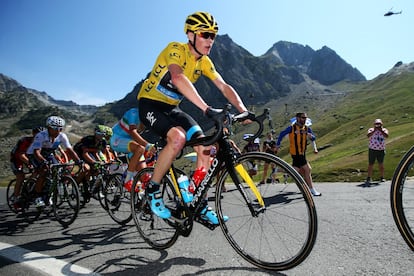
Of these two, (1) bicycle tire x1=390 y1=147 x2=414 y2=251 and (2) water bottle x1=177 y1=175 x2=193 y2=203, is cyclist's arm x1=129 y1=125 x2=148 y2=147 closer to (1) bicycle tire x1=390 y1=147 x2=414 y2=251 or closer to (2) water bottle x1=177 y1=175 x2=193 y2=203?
(2) water bottle x1=177 y1=175 x2=193 y2=203

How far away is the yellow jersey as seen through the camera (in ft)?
14.2

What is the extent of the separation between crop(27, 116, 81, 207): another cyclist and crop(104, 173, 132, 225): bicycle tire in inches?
54.6

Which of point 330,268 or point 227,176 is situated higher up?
point 227,176

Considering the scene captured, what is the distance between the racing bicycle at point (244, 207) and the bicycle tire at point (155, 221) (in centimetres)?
1

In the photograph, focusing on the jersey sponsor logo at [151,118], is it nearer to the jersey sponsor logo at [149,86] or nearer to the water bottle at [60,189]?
the jersey sponsor logo at [149,86]

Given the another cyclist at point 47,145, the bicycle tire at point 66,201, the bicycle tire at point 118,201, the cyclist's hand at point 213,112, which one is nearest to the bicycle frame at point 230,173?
the cyclist's hand at point 213,112

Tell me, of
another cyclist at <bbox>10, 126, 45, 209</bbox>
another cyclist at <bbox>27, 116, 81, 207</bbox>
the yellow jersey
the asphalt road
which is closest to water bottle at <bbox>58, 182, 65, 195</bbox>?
another cyclist at <bbox>27, 116, 81, 207</bbox>

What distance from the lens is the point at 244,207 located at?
13.3 ft

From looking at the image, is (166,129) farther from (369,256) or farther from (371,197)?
(371,197)

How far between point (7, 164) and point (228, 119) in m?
231

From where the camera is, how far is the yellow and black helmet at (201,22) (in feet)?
13.8

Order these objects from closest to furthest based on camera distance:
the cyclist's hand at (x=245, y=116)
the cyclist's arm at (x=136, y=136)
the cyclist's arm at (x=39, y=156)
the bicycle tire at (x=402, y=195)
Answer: the bicycle tire at (x=402, y=195), the cyclist's hand at (x=245, y=116), the cyclist's arm at (x=136, y=136), the cyclist's arm at (x=39, y=156)

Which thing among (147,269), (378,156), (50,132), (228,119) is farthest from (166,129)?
(378,156)

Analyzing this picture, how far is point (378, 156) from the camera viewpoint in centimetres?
1381
